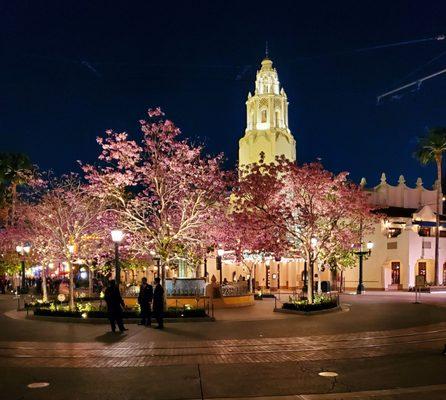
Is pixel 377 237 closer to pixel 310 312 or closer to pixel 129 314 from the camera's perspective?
pixel 310 312

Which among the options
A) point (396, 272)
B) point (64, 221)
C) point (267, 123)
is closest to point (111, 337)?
point (64, 221)

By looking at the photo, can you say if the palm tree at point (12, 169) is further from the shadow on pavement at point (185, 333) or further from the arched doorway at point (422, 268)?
the arched doorway at point (422, 268)

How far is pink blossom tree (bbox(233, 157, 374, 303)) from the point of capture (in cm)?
2742

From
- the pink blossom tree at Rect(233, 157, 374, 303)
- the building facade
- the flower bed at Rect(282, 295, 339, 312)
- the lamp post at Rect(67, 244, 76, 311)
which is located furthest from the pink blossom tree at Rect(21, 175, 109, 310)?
the building facade

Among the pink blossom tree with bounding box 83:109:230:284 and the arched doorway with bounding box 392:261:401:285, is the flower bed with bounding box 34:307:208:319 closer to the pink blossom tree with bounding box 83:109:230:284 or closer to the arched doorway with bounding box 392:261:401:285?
the pink blossom tree with bounding box 83:109:230:284

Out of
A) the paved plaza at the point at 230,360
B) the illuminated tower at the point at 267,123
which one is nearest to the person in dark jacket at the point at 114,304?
the paved plaza at the point at 230,360

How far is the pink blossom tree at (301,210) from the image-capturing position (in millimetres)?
27422

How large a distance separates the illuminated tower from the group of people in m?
43.3

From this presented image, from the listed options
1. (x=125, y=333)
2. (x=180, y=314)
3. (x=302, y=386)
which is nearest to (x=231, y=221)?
(x=180, y=314)

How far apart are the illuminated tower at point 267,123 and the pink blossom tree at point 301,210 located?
100.0 feet

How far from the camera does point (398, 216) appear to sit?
158 feet

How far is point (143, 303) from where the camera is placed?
63.6 ft

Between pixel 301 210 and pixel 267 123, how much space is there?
38.0 metres

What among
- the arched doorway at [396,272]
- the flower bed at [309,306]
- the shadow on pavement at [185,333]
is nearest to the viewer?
the shadow on pavement at [185,333]
